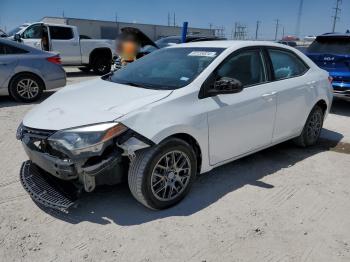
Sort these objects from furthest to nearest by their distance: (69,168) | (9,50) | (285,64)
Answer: (9,50) < (285,64) < (69,168)

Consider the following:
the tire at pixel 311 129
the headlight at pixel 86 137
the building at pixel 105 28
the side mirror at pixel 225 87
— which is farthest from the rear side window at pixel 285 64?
the building at pixel 105 28

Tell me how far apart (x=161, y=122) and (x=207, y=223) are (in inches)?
39.9

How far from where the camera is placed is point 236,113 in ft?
12.3

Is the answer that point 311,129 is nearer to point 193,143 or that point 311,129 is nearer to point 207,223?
→ point 193,143

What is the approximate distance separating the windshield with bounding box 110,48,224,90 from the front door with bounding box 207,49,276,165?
10.0 inches

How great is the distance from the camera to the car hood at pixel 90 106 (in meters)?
3.07

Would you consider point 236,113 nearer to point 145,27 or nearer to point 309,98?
point 309,98

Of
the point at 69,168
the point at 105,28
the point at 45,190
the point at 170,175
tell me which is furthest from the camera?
the point at 105,28

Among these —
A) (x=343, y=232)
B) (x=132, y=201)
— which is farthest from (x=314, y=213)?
(x=132, y=201)

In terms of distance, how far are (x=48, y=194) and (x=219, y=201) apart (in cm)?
167

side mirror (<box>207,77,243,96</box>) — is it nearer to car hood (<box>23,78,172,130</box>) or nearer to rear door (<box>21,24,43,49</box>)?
car hood (<box>23,78,172,130</box>)

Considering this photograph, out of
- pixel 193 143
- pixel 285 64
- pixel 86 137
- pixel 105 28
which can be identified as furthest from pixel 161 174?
pixel 105 28

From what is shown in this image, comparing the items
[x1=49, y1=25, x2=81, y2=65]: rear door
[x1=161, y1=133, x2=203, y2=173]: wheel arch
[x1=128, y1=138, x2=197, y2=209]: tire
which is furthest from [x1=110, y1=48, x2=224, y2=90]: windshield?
[x1=49, y1=25, x2=81, y2=65]: rear door

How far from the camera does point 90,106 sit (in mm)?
3293
